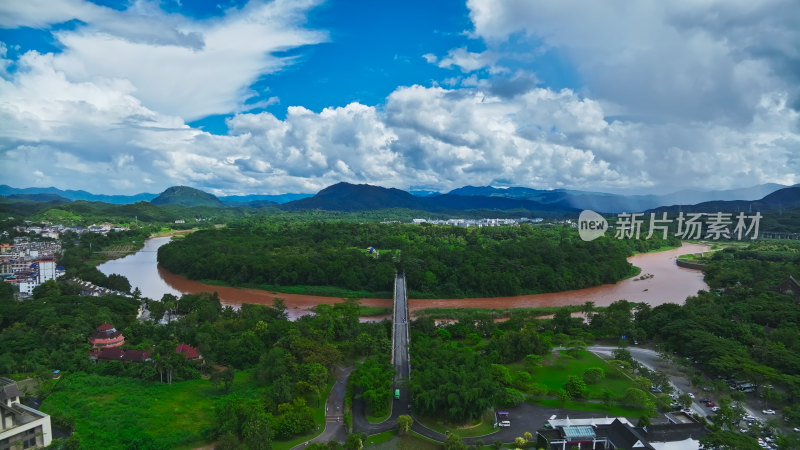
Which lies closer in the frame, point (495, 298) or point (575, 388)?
point (575, 388)

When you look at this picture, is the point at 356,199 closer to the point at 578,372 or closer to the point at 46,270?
the point at 46,270

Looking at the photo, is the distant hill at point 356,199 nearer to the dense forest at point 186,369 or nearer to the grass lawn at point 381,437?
the dense forest at point 186,369

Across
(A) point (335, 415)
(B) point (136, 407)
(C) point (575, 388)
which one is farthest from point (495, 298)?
(B) point (136, 407)

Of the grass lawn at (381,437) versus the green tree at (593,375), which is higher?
the green tree at (593,375)

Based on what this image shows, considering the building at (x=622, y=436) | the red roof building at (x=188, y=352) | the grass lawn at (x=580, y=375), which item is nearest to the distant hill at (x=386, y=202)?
the red roof building at (x=188, y=352)

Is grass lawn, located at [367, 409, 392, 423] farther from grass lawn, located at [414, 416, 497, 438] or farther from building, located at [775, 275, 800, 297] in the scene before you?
building, located at [775, 275, 800, 297]

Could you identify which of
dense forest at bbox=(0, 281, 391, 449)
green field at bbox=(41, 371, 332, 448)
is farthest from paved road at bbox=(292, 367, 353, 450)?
dense forest at bbox=(0, 281, 391, 449)
